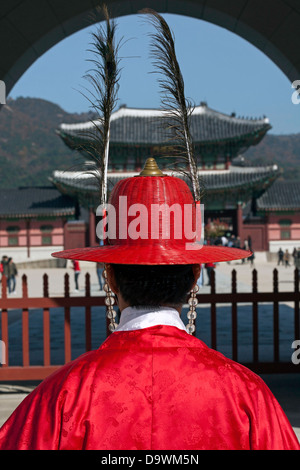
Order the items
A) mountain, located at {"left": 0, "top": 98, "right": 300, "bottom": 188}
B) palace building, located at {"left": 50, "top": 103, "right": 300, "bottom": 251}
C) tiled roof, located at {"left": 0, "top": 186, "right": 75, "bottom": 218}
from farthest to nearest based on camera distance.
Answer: mountain, located at {"left": 0, "top": 98, "right": 300, "bottom": 188}
tiled roof, located at {"left": 0, "top": 186, "right": 75, "bottom": 218}
palace building, located at {"left": 50, "top": 103, "right": 300, "bottom": 251}

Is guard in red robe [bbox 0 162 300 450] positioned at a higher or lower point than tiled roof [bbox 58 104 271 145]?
lower

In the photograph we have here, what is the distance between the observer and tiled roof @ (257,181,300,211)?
1211 inches

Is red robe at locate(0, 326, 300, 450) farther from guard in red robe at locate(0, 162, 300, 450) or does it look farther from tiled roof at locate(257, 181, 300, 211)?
tiled roof at locate(257, 181, 300, 211)

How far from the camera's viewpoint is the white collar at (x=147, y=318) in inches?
44.9

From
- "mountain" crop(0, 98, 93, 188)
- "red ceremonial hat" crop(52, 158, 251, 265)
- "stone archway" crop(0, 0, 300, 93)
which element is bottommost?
"red ceremonial hat" crop(52, 158, 251, 265)

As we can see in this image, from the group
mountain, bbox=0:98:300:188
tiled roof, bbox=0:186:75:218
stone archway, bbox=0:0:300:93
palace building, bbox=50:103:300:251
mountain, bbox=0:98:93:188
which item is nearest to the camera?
stone archway, bbox=0:0:300:93

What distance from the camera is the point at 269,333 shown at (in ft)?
22.2

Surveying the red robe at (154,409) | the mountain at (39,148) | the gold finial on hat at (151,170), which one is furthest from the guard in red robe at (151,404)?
the mountain at (39,148)

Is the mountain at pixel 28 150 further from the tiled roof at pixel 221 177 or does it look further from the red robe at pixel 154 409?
the red robe at pixel 154 409

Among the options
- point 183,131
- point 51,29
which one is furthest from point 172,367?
point 51,29

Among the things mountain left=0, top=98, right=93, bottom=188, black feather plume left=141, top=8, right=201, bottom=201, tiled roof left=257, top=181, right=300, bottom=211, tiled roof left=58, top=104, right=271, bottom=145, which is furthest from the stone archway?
mountain left=0, top=98, right=93, bottom=188

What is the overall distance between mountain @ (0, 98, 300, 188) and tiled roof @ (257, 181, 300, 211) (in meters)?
51.4

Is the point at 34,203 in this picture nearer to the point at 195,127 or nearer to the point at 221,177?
the point at 195,127

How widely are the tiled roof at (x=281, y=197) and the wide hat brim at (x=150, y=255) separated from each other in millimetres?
30283
